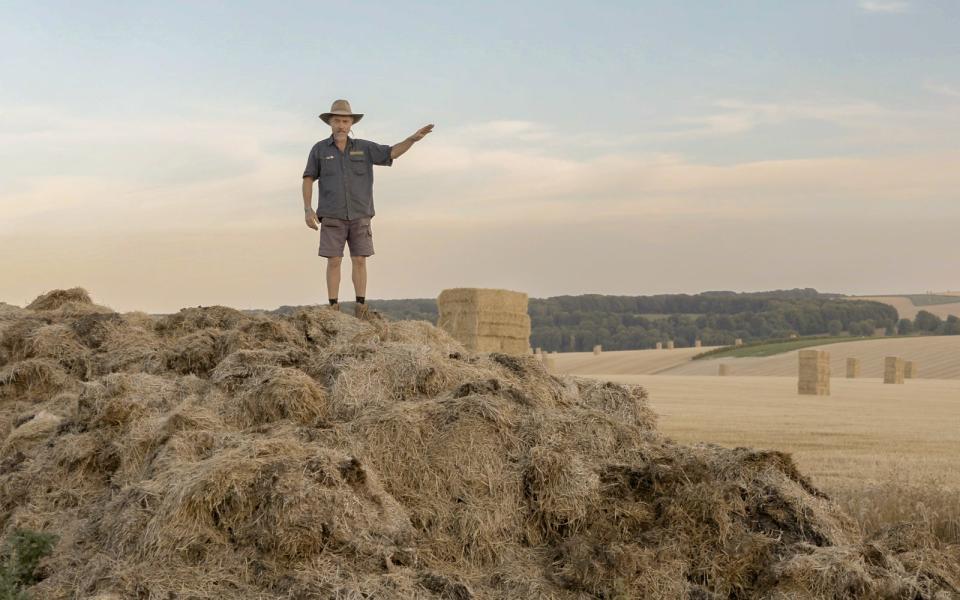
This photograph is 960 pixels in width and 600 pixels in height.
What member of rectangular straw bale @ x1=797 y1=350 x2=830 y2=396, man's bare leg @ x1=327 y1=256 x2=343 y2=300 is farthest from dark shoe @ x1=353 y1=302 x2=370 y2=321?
rectangular straw bale @ x1=797 y1=350 x2=830 y2=396

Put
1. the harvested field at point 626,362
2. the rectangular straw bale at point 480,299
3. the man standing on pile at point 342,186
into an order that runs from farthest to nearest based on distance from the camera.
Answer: the harvested field at point 626,362 → the rectangular straw bale at point 480,299 → the man standing on pile at point 342,186

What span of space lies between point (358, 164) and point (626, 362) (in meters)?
58.5

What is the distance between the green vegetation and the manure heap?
11 cm

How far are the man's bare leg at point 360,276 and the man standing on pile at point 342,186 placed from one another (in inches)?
4.8

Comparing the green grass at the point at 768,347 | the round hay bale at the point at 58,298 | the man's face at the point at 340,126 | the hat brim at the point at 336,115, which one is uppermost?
the hat brim at the point at 336,115

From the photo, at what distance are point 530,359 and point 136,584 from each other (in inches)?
186

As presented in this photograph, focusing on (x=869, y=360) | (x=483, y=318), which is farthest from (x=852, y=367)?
(x=483, y=318)

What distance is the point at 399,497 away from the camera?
7074 mm

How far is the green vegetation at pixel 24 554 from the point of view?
21.6 feet

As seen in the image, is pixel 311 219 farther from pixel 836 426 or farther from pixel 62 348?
pixel 836 426

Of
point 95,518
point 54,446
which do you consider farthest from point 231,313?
point 95,518

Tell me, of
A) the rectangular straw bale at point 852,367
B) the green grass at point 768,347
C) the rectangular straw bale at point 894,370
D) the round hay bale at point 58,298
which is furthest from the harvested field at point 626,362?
the round hay bale at point 58,298

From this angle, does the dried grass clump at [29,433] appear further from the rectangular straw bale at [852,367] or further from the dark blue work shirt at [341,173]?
Result: the rectangular straw bale at [852,367]

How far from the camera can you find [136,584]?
6035 mm
